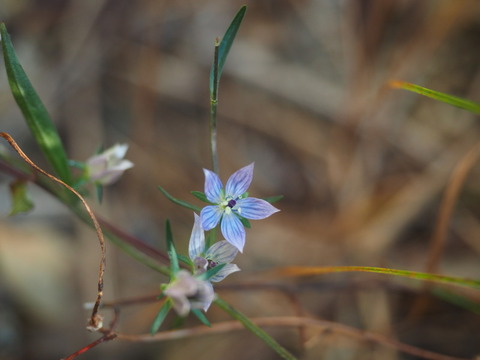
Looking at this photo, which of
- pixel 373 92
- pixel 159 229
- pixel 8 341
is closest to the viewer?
pixel 8 341

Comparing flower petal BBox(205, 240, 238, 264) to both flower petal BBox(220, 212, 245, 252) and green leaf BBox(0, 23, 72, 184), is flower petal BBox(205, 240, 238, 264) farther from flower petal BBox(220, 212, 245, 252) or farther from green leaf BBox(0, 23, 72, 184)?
green leaf BBox(0, 23, 72, 184)

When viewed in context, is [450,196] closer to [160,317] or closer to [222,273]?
[222,273]

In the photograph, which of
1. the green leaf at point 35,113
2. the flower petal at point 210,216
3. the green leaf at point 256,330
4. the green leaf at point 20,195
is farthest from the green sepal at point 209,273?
the green leaf at point 20,195

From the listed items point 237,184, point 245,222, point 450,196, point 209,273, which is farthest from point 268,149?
point 209,273

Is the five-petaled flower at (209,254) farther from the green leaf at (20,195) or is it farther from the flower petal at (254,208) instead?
the green leaf at (20,195)

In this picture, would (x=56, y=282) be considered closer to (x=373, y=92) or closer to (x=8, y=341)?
(x=8, y=341)

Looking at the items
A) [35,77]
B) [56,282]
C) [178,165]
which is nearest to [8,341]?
[56,282]
